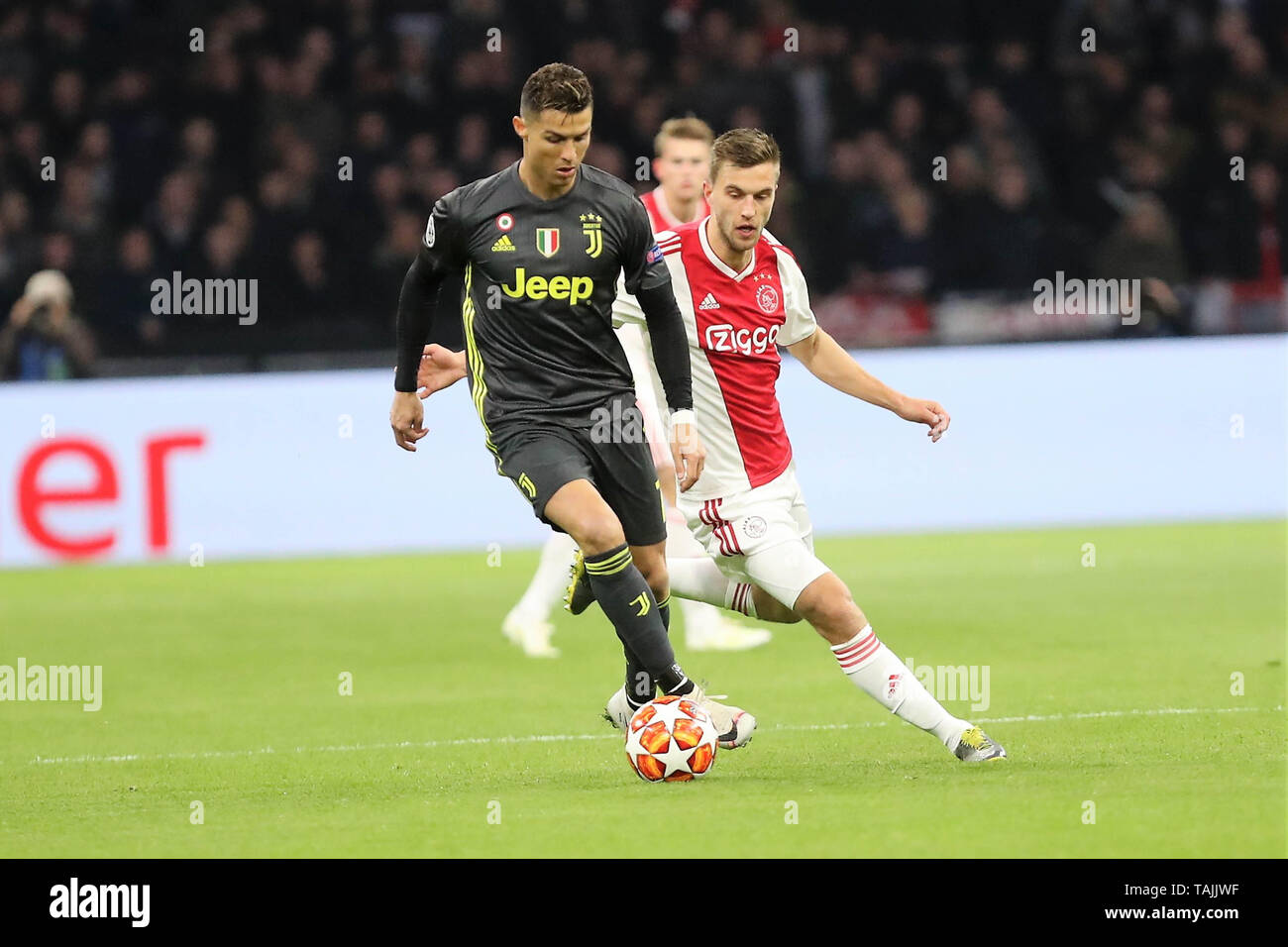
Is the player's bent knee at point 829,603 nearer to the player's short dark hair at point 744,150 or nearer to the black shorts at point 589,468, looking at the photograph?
the black shorts at point 589,468

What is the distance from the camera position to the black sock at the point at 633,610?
6266mm

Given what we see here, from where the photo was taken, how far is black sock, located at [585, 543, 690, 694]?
6266 millimetres

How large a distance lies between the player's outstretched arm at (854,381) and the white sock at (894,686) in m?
0.81

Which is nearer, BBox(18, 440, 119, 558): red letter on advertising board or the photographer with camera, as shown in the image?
BBox(18, 440, 119, 558): red letter on advertising board

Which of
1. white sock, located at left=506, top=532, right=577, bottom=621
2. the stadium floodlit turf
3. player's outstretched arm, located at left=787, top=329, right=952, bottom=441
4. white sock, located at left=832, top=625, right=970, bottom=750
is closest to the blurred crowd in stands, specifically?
the stadium floodlit turf

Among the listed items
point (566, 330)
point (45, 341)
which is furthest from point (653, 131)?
point (566, 330)

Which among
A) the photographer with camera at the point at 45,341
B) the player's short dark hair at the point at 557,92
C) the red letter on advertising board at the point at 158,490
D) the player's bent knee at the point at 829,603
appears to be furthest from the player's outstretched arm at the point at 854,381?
the photographer with camera at the point at 45,341

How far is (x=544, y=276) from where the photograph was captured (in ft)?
21.0

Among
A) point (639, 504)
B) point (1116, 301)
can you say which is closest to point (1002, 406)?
point (1116, 301)

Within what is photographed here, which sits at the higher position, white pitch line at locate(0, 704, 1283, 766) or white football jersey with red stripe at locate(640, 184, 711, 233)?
white football jersey with red stripe at locate(640, 184, 711, 233)

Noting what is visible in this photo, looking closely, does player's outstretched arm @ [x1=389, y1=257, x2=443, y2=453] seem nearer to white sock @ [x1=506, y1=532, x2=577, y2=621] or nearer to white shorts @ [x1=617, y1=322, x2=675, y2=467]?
white shorts @ [x1=617, y1=322, x2=675, y2=467]

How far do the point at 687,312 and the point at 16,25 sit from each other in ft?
39.3

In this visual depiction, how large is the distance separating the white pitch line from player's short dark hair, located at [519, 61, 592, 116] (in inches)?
90.8

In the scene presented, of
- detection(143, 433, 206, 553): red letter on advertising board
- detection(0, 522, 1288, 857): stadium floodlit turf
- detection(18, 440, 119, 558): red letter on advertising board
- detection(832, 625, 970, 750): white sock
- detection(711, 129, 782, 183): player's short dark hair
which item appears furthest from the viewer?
detection(143, 433, 206, 553): red letter on advertising board
